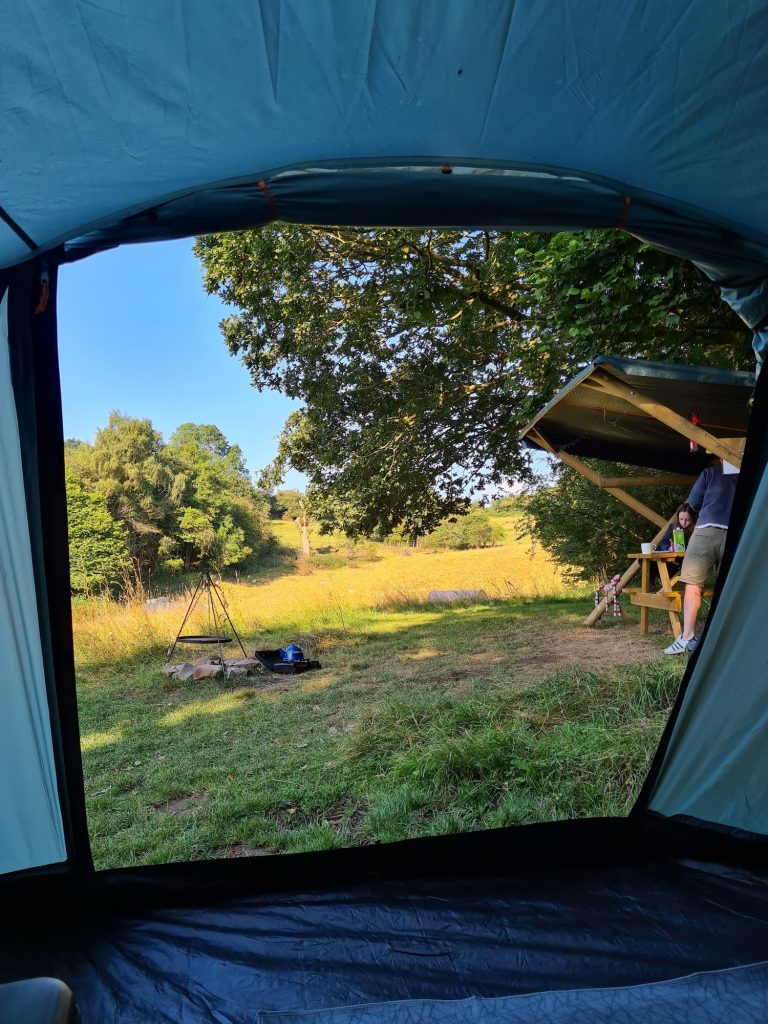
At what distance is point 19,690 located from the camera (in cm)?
173

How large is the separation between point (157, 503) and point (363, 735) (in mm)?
11402

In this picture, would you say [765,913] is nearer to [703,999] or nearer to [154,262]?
[703,999]

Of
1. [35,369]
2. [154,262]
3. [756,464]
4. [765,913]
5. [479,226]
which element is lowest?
[765,913]

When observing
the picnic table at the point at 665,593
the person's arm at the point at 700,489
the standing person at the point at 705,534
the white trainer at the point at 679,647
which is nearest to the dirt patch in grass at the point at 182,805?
the standing person at the point at 705,534

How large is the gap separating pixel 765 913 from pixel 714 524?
2736 millimetres

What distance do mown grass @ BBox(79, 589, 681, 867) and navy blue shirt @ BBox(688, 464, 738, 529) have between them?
97cm

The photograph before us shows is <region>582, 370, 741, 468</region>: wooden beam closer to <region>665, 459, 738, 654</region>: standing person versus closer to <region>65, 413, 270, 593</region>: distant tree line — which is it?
<region>665, 459, 738, 654</region>: standing person

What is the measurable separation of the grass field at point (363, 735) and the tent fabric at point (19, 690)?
2.29 feet

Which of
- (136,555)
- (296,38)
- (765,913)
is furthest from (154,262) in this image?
(765,913)

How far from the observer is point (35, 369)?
67.9 inches

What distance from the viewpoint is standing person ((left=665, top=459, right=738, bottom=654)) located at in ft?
13.4

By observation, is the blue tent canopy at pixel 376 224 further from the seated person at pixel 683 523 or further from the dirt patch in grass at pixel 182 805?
the seated person at pixel 683 523

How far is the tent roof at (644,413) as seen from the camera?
10.5 ft

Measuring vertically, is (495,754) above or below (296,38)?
below
